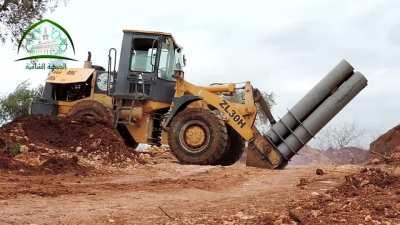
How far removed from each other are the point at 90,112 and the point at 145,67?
6.37ft

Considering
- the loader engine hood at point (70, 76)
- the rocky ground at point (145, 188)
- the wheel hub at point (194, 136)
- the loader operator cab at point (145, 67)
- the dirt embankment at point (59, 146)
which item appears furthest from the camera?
the loader engine hood at point (70, 76)

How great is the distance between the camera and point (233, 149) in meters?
15.8

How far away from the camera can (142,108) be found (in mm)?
15891

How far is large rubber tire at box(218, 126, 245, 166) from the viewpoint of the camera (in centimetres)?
1555

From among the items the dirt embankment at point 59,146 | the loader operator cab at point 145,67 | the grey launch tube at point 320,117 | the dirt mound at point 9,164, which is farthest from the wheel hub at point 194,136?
the dirt mound at point 9,164

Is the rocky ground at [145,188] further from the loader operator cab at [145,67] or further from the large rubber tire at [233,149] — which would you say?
the large rubber tire at [233,149]

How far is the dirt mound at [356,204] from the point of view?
6738mm

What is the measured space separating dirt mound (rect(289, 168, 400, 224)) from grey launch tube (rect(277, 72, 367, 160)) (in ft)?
15.1

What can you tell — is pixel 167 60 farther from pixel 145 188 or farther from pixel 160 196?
pixel 160 196

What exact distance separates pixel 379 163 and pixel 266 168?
10.3ft

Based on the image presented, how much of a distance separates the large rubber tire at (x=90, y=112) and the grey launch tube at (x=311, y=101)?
4.22 m

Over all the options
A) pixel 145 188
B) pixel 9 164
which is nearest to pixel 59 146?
pixel 9 164

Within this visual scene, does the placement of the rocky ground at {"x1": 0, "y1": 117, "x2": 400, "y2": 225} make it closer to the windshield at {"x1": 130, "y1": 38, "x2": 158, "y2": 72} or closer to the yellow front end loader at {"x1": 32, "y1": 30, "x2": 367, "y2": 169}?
the yellow front end loader at {"x1": 32, "y1": 30, "x2": 367, "y2": 169}

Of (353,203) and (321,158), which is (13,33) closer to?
(353,203)
